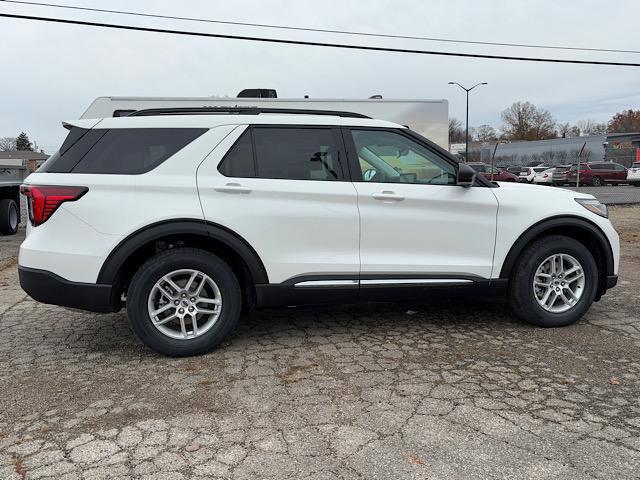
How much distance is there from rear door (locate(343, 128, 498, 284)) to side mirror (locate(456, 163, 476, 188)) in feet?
0.27

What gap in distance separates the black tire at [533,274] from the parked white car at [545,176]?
111 feet

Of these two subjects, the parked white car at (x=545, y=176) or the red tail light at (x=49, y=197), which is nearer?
the red tail light at (x=49, y=197)

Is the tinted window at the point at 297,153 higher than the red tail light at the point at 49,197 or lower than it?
higher

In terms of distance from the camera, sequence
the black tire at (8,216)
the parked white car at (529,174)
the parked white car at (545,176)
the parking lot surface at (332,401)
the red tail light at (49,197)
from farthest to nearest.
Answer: the parked white car at (529,174), the parked white car at (545,176), the black tire at (8,216), the red tail light at (49,197), the parking lot surface at (332,401)

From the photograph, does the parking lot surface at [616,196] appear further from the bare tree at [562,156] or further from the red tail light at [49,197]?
the bare tree at [562,156]

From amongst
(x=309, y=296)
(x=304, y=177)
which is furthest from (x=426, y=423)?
(x=304, y=177)

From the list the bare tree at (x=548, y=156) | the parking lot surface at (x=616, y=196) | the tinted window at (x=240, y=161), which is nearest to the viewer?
the tinted window at (x=240, y=161)

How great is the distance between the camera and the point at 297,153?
4.35m

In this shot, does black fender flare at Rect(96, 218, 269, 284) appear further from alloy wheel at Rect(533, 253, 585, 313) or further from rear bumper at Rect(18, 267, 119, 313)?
alloy wheel at Rect(533, 253, 585, 313)

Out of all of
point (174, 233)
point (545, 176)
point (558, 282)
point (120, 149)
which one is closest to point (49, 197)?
point (120, 149)

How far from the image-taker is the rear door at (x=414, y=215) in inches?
171

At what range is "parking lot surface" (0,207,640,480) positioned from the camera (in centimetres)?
271

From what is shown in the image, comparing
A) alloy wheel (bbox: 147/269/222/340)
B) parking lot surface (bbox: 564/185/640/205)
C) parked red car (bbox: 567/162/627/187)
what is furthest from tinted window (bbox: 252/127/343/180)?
parked red car (bbox: 567/162/627/187)

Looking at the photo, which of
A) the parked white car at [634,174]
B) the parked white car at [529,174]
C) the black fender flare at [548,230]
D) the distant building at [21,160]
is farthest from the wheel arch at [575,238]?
the parked white car at [529,174]
